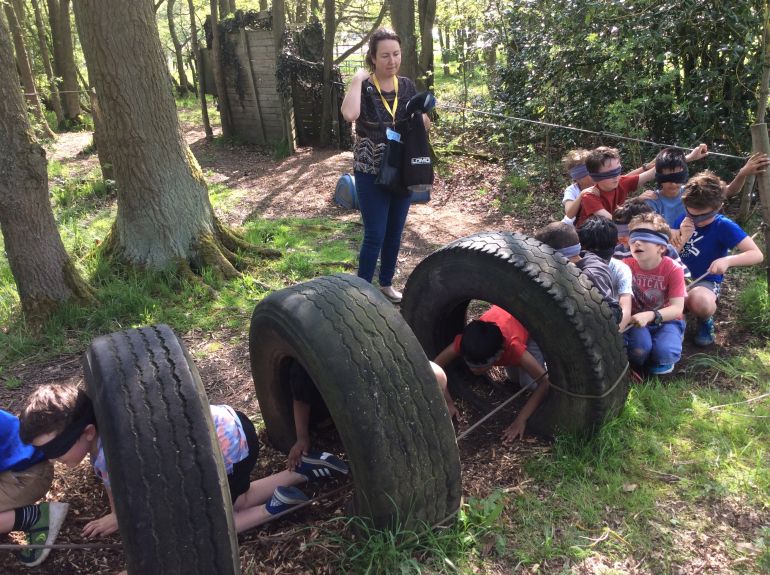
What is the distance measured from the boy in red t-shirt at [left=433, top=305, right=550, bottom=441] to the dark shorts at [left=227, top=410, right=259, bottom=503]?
111 centimetres

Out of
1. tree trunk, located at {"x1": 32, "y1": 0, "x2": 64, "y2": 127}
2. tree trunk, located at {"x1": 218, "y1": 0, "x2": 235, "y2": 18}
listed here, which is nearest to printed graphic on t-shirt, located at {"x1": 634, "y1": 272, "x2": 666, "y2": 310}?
tree trunk, located at {"x1": 32, "y1": 0, "x2": 64, "y2": 127}

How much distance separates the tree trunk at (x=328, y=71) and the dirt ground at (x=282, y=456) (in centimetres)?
287

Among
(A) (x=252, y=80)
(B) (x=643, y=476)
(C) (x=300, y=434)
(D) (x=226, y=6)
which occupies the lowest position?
(B) (x=643, y=476)

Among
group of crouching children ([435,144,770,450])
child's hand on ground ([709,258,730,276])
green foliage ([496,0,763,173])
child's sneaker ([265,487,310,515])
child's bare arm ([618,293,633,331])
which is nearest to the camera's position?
child's sneaker ([265,487,310,515])

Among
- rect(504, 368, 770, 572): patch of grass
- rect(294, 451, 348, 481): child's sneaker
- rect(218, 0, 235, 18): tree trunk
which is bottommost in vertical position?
rect(504, 368, 770, 572): patch of grass

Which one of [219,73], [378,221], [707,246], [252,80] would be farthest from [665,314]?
[219,73]

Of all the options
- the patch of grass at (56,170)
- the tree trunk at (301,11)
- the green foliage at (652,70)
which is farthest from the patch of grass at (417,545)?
the tree trunk at (301,11)

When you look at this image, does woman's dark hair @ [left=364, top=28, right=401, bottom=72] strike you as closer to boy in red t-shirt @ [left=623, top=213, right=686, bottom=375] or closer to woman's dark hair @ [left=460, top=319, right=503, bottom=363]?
boy in red t-shirt @ [left=623, top=213, right=686, bottom=375]

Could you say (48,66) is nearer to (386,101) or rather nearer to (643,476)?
(386,101)

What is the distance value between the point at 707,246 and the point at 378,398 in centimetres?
310

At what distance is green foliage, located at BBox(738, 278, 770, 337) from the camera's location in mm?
4047

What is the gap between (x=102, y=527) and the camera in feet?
8.40

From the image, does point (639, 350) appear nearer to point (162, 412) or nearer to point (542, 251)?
point (542, 251)

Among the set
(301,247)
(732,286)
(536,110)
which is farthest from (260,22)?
(732,286)
